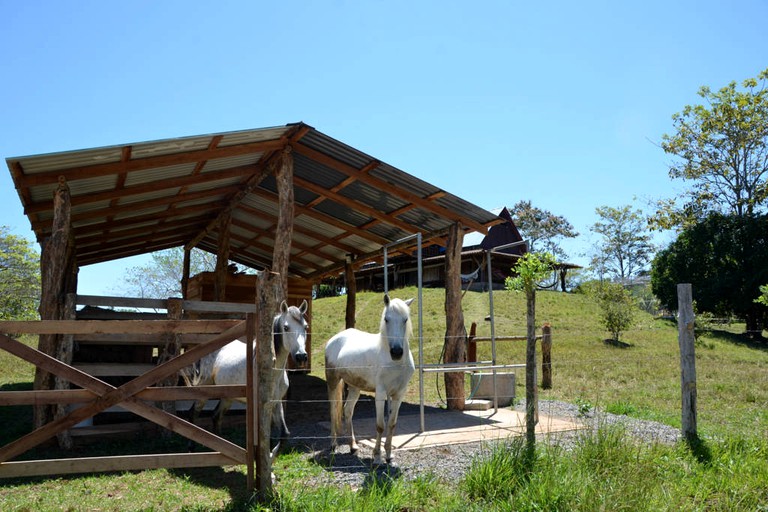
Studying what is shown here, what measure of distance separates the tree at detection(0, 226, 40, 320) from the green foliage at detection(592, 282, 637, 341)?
22.7 metres

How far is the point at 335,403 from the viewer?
7.84 metres

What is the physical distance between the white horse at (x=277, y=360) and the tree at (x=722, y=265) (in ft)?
80.3

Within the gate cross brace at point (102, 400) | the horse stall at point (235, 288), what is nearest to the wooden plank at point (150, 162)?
A: the gate cross brace at point (102, 400)

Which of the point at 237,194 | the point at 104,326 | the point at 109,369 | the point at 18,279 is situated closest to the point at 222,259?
the point at 237,194

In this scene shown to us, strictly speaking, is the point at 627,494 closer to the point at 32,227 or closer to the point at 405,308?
the point at 405,308

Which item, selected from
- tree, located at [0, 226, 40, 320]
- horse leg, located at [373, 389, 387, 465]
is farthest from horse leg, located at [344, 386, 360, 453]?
tree, located at [0, 226, 40, 320]

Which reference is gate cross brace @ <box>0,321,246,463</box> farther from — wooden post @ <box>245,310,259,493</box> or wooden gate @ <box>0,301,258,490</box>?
wooden post @ <box>245,310,259,493</box>

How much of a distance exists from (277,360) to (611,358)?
13.5 meters

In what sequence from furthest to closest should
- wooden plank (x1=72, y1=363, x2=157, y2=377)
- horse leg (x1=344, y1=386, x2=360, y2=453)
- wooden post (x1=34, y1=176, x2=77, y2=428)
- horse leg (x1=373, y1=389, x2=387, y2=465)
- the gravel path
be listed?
wooden plank (x1=72, y1=363, x2=157, y2=377) → wooden post (x1=34, y1=176, x2=77, y2=428) → horse leg (x1=344, y1=386, x2=360, y2=453) → horse leg (x1=373, y1=389, x2=387, y2=465) → the gravel path

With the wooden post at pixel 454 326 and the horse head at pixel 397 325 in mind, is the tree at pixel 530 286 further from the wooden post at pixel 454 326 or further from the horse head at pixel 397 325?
the wooden post at pixel 454 326

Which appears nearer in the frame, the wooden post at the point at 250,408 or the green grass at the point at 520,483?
the green grass at the point at 520,483

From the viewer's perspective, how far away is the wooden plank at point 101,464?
4.95m

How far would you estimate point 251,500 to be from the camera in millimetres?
5113

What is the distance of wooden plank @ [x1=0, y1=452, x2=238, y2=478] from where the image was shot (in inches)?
195
